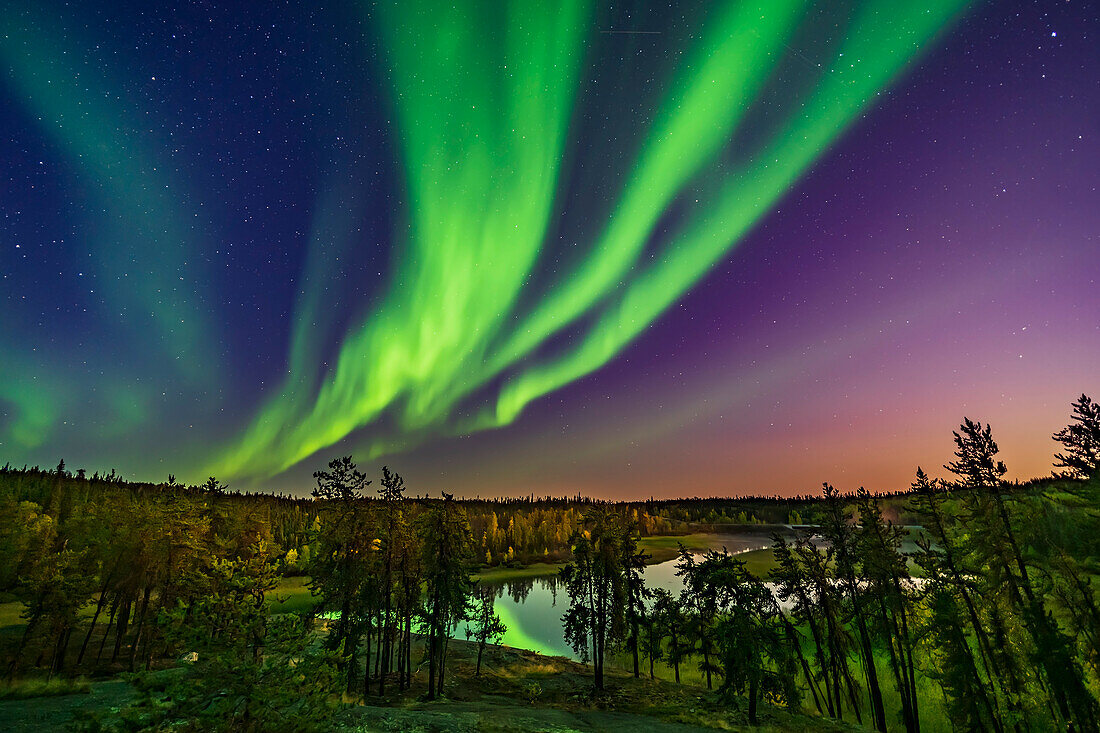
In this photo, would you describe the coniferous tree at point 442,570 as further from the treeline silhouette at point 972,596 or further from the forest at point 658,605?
the treeline silhouette at point 972,596

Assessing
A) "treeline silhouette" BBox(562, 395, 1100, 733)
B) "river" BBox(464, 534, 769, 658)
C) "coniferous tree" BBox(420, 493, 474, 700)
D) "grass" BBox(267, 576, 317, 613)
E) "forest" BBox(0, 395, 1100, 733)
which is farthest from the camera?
"grass" BBox(267, 576, 317, 613)

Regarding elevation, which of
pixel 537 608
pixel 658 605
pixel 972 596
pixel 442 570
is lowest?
pixel 537 608

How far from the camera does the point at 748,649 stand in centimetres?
3028

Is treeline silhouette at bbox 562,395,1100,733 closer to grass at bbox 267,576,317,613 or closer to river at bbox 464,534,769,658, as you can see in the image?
river at bbox 464,534,769,658

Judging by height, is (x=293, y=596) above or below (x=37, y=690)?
below

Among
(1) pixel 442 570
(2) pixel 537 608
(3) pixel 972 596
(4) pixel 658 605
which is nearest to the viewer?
(3) pixel 972 596

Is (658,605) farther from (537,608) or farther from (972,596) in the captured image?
(537,608)

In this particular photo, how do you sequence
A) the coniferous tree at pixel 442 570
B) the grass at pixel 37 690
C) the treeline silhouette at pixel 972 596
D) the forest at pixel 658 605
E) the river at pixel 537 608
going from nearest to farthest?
the forest at pixel 658 605, the grass at pixel 37 690, the treeline silhouette at pixel 972 596, the coniferous tree at pixel 442 570, the river at pixel 537 608

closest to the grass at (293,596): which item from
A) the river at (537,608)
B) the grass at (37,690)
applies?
the river at (537,608)

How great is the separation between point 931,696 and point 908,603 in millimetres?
22532

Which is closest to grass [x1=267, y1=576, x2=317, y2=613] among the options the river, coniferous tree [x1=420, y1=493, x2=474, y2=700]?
the river

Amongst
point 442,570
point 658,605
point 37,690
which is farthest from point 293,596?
point 37,690

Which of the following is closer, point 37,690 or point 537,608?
point 37,690

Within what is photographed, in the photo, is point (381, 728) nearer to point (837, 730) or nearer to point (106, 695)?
point (106, 695)
